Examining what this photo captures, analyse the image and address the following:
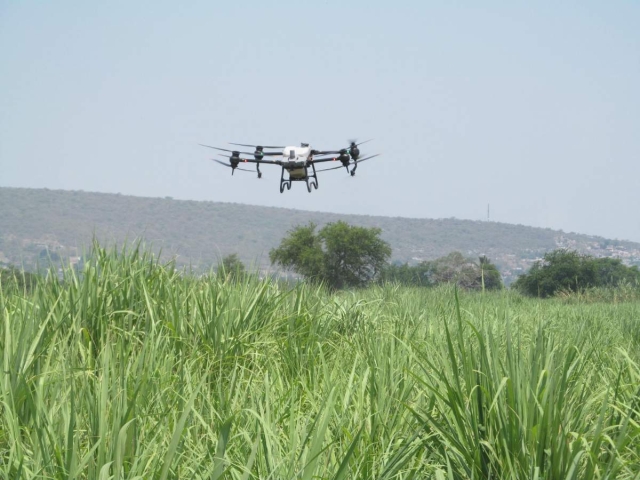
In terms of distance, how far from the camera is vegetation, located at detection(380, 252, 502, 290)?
11.6m

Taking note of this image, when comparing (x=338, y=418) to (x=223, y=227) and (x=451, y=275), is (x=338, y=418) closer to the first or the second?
(x=451, y=275)

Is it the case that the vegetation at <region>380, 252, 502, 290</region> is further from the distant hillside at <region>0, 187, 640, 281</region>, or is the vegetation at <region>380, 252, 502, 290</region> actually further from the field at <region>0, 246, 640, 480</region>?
the distant hillside at <region>0, 187, 640, 281</region>

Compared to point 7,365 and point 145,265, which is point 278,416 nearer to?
point 7,365

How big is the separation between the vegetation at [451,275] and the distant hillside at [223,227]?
2911 inches

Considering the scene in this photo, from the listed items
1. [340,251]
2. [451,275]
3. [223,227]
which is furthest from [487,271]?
[223,227]

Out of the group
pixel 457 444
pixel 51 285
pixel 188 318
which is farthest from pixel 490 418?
pixel 51 285

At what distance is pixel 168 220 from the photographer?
173 metres

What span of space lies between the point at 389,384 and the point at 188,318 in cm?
327

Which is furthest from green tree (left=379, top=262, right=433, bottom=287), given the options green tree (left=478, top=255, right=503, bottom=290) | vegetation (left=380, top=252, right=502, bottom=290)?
green tree (left=478, top=255, right=503, bottom=290)

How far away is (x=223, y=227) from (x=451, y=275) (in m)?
105

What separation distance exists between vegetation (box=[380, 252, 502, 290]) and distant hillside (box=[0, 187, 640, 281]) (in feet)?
243

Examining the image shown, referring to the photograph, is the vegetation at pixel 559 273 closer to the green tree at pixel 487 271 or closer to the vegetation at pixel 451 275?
the vegetation at pixel 451 275

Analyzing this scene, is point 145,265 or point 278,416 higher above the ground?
point 145,265

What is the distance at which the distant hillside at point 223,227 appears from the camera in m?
153
